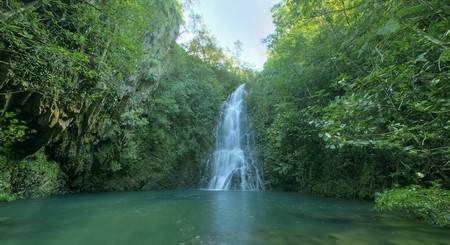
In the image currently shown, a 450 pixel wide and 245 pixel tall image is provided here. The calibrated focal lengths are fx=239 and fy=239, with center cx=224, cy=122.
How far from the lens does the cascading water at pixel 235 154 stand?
14859mm

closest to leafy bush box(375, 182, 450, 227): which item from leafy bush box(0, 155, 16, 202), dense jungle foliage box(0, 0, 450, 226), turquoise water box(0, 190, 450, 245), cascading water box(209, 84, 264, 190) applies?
dense jungle foliage box(0, 0, 450, 226)

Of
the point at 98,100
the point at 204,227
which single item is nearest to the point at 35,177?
the point at 98,100

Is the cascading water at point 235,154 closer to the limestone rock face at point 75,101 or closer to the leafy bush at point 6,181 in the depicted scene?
the limestone rock face at point 75,101

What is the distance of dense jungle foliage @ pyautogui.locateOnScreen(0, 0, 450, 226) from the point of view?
2760 millimetres

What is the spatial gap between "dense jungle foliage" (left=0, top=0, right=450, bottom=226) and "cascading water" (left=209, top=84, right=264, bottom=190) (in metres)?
0.79

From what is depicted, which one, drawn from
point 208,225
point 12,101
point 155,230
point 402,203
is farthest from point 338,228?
point 12,101

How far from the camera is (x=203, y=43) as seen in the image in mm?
23609

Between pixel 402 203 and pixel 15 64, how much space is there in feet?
27.2

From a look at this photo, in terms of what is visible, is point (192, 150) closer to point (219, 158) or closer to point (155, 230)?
point (219, 158)

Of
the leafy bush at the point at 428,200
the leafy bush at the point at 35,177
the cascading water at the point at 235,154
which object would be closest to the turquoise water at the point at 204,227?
the leafy bush at the point at 428,200

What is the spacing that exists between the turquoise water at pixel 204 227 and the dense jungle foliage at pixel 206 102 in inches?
26.8

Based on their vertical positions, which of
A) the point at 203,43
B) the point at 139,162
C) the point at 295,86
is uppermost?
the point at 203,43

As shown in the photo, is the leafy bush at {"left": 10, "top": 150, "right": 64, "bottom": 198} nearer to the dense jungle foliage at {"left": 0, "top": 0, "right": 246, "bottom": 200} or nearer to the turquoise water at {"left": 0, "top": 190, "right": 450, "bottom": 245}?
the dense jungle foliage at {"left": 0, "top": 0, "right": 246, "bottom": 200}

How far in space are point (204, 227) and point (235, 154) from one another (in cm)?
1157
